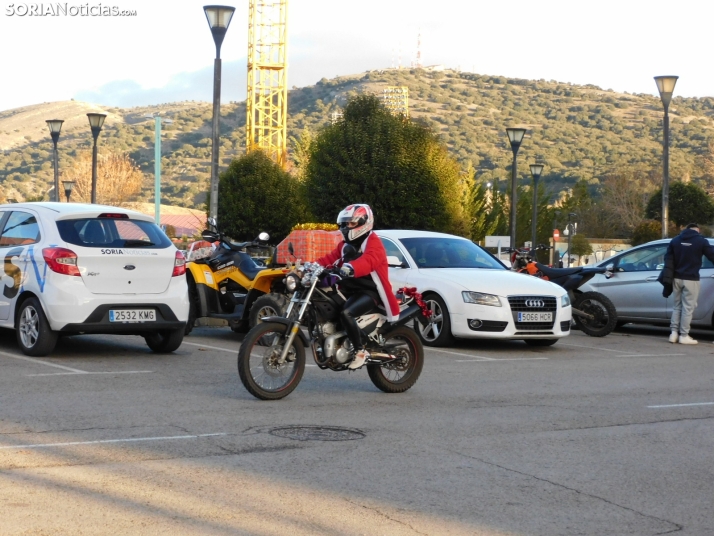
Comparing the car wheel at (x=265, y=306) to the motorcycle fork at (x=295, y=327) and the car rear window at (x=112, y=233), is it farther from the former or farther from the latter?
the motorcycle fork at (x=295, y=327)

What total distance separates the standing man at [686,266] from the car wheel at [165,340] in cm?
791

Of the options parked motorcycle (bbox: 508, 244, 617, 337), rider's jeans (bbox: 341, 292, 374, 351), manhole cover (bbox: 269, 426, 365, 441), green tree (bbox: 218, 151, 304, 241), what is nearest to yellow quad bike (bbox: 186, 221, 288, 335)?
rider's jeans (bbox: 341, 292, 374, 351)

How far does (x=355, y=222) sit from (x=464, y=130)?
4387 inches

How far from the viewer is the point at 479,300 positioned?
47.6 ft

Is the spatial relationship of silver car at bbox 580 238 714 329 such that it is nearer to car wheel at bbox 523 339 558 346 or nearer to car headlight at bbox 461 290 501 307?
car wheel at bbox 523 339 558 346

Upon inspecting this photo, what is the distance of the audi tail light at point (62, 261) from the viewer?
1171 cm

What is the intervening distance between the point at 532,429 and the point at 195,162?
359ft

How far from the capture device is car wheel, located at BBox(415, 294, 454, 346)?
14.8 meters

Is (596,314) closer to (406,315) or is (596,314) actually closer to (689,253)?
(689,253)

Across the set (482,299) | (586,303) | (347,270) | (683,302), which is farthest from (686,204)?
(347,270)

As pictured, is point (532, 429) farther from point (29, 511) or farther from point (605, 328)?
point (605, 328)

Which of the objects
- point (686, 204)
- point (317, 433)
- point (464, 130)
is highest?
point (464, 130)

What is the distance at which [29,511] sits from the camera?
557 centimetres

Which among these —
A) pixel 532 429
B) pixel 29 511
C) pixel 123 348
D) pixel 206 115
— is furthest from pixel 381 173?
pixel 206 115
